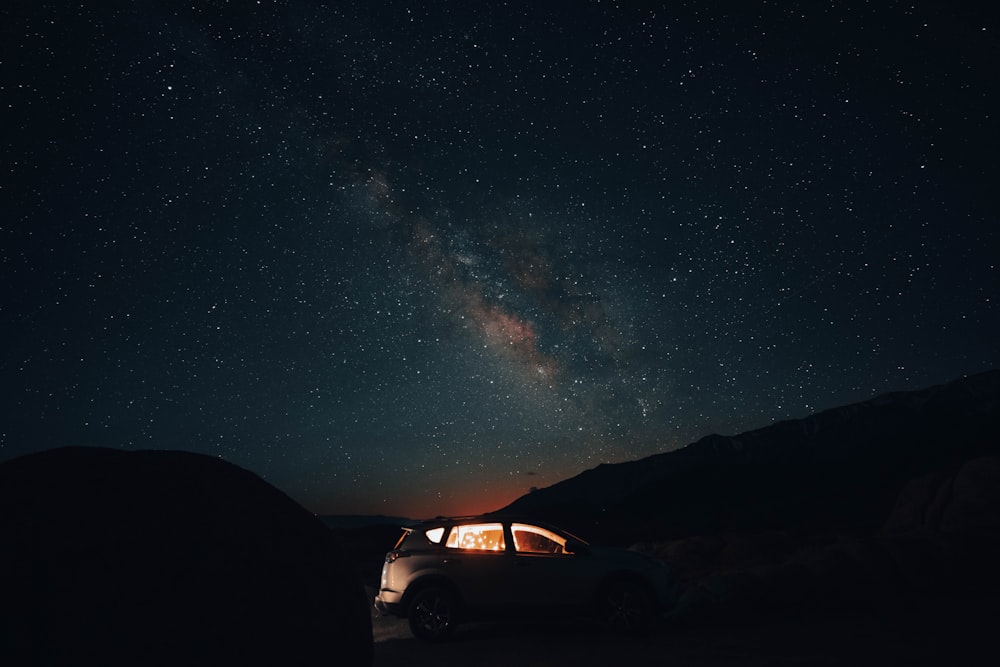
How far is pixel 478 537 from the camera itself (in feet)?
29.5

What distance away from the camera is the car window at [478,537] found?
29.2ft

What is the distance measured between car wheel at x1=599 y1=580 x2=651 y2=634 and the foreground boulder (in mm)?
5104

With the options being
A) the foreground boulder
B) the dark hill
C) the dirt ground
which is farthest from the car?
the dark hill

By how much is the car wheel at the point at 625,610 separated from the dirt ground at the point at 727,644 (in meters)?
0.21

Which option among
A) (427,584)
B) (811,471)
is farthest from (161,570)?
(811,471)

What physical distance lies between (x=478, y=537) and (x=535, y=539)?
2.76 ft

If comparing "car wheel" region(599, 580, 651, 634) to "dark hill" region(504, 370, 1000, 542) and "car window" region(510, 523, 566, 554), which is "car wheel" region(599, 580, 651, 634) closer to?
"car window" region(510, 523, 566, 554)

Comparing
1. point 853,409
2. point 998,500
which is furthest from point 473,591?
point 853,409

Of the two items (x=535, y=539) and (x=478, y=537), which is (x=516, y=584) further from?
(x=478, y=537)

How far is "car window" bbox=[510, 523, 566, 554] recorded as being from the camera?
8.93m

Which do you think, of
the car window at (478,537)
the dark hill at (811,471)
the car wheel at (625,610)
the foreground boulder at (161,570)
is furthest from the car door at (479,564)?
the dark hill at (811,471)

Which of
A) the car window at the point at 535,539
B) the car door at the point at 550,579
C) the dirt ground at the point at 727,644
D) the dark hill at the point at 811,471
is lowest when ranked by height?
the dirt ground at the point at 727,644

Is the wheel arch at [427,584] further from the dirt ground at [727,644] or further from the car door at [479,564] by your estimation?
the dirt ground at [727,644]

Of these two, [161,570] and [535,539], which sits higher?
[535,539]
